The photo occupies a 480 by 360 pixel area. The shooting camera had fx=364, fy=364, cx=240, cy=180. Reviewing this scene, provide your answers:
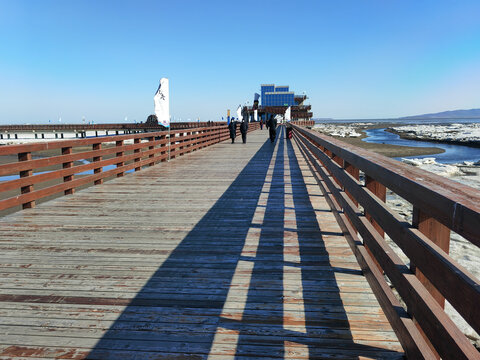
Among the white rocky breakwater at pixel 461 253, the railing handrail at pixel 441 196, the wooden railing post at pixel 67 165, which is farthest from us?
the wooden railing post at pixel 67 165

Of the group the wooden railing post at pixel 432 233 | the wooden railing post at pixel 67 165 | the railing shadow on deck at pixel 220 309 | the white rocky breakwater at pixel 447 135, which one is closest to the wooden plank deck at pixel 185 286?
the railing shadow on deck at pixel 220 309

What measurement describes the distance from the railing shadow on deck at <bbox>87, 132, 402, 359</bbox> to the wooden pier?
0.04 feet

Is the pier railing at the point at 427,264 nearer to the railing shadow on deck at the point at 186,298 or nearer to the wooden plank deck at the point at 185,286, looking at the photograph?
the wooden plank deck at the point at 185,286

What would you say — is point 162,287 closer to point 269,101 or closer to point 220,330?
point 220,330

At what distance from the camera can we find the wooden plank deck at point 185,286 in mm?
2652

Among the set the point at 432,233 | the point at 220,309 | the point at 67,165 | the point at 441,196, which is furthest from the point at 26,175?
the point at 441,196

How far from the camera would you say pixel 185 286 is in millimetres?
3574

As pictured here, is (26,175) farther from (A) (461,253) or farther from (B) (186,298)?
(A) (461,253)

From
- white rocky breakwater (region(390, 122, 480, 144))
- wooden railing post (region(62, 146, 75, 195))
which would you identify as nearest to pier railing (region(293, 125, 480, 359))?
wooden railing post (region(62, 146, 75, 195))

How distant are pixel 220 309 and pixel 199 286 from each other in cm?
51

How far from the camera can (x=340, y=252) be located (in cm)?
441

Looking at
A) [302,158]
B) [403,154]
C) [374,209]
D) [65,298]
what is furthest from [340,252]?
[403,154]

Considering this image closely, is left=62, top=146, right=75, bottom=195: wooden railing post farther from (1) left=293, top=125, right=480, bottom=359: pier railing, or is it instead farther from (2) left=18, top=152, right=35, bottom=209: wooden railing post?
(1) left=293, top=125, right=480, bottom=359: pier railing

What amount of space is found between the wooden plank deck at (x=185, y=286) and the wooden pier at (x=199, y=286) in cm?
1
